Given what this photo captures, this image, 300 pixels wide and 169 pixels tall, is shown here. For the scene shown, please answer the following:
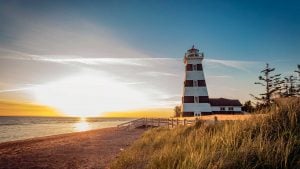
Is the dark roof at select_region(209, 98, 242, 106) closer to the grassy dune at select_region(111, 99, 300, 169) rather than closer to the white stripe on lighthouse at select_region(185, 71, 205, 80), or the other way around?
the white stripe on lighthouse at select_region(185, 71, 205, 80)

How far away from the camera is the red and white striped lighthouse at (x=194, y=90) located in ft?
127

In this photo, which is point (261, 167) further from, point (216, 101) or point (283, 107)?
point (216, 101)

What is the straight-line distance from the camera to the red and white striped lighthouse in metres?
38.7

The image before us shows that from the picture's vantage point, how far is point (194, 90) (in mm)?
38812

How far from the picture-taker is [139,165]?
723cm

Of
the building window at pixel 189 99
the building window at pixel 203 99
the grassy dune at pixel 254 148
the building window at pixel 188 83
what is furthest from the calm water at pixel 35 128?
the grassy dune at pixel 254 148

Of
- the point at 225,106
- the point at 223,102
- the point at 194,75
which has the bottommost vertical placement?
the point at 225,106

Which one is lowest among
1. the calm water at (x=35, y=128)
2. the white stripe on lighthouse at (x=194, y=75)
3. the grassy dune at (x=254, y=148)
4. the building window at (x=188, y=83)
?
the calm water at (x=35, y=128)

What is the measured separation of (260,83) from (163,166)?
1564 inches

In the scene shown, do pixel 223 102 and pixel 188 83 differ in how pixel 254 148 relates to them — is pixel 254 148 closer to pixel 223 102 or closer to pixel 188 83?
pixel 188 83

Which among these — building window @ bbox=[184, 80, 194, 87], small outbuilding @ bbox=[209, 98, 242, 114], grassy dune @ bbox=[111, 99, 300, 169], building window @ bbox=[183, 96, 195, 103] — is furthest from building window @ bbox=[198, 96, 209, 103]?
grassy dune @ bbox=[111, 99, 300, 169]

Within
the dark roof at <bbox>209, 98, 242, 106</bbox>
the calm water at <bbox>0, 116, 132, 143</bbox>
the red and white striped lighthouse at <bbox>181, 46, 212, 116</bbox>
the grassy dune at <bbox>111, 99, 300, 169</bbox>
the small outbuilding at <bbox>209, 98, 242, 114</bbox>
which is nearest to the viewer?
the grassy dune at <bbox>111, 99, 300, 169</bbox>

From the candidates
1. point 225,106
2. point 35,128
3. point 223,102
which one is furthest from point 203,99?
point 35,128

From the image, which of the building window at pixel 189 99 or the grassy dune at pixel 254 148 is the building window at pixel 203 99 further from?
the grassy dune at pixel 254 148
